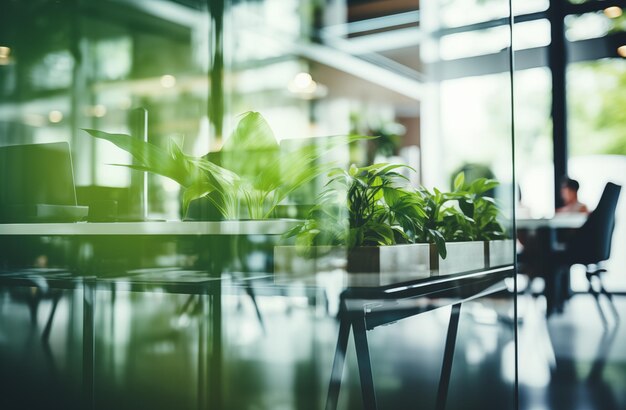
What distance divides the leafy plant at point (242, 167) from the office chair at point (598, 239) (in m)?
2.91

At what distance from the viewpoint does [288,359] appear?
9.33 ft

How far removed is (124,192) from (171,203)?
358 centimetres

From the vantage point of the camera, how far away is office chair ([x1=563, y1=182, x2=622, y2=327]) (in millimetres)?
3406

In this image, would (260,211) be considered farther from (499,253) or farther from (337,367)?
(499,253)

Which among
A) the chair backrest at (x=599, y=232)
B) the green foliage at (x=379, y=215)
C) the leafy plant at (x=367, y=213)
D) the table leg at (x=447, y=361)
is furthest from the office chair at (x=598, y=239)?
the leafy plant at (x=367, y=213)

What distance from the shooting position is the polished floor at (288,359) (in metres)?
1.87

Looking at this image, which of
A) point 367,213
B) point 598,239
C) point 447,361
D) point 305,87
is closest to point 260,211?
point 367,213

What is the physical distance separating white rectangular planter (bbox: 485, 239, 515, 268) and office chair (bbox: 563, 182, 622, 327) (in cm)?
244

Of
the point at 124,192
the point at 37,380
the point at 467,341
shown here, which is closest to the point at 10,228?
the point at 124,192

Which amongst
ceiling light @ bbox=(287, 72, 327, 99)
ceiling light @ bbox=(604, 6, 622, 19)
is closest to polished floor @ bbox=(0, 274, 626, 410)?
ceiling light @ bbox=(604, 6, 622, 19)

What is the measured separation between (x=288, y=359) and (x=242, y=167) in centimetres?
200

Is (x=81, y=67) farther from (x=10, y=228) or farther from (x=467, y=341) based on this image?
(x=10, y=228)

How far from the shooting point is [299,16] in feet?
21.6

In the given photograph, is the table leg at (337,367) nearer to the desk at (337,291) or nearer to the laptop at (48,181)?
the desk at (337,291)
